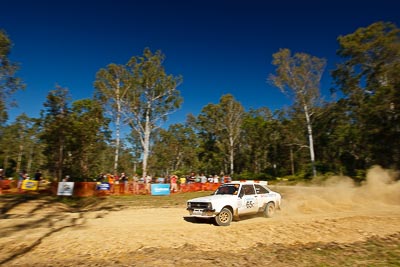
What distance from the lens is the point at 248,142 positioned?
6319 cm

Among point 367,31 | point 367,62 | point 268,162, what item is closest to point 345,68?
point 367,62

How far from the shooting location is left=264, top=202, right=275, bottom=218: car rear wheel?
12.4 meters

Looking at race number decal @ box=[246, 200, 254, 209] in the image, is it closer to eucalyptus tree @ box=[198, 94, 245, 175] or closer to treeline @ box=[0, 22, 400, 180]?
treeline @ box=[0, 22, 400, 180]

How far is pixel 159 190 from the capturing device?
25.0 m

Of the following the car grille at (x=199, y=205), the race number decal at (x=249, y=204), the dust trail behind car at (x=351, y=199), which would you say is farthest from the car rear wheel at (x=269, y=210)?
the car grille at (x=199, y=205)

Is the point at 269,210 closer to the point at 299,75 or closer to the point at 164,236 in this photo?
the point at 164,236

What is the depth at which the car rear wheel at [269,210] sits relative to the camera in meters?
12.4

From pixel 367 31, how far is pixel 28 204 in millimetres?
36827

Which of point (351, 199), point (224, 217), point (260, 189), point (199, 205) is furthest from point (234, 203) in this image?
point (351, 199)

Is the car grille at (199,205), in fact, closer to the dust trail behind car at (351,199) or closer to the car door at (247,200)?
the car door at (247,200)

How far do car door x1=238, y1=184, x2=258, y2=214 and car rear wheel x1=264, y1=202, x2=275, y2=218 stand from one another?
0.62 meters

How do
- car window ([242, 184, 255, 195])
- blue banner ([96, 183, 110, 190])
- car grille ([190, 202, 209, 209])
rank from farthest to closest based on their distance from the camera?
blue banner ([96, 183, 110, 190]), car window ([242, 184, 255, 195]), car grille ([190, 202, 209, 209])

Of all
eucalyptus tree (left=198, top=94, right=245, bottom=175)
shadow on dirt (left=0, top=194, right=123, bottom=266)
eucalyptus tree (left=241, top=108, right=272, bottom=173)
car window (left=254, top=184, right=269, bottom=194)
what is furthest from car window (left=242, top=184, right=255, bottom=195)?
eucalyptus tree (left=241, top=108, right=272, bottom=173)

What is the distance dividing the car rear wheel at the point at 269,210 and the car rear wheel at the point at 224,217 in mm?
2128
